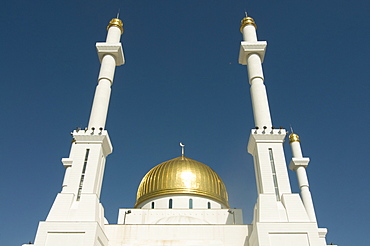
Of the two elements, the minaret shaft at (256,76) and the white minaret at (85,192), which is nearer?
the white minaret at (85,192)

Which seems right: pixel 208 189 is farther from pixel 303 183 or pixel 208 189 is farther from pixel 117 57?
pixel 117 57

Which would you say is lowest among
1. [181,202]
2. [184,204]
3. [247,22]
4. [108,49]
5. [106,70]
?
[184,204]

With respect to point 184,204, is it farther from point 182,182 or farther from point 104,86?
point 104,86

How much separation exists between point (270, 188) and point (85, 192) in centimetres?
794

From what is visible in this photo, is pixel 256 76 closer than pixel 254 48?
Yes

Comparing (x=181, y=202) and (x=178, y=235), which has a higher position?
(x=181, y=202)

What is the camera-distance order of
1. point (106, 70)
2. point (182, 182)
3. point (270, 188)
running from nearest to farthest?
point (270, 188) → point (106, 70) → point (182, 182)

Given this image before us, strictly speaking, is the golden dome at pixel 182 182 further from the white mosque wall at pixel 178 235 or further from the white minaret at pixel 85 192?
the white minaret at pixel 85 192

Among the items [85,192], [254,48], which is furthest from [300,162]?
[85,192]

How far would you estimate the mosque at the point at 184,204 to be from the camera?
13617 millimetres

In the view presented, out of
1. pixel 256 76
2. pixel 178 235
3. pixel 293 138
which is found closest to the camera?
pixel 178 235

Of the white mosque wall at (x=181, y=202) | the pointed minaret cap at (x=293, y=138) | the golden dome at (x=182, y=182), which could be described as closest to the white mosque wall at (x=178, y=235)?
the white mosque wall at (x=181, y=202)

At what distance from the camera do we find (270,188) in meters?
15.0

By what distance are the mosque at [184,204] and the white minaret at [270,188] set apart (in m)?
0.04
